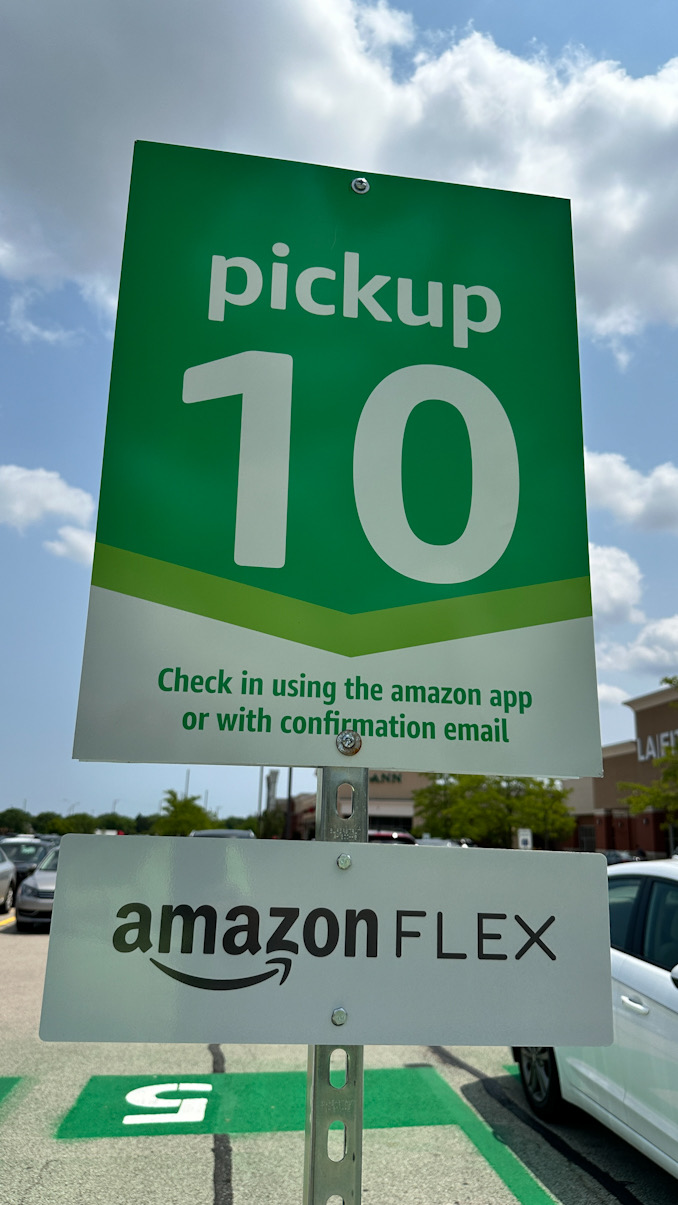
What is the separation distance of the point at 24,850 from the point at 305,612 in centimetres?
2252

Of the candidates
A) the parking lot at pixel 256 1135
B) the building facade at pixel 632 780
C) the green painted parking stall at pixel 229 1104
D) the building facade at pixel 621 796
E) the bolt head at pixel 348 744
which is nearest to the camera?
the bolt head at pixel 348 744

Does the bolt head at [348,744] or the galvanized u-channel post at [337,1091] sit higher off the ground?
the bolt head at [348,744]

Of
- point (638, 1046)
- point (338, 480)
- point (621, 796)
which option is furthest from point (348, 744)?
point (621, 796)

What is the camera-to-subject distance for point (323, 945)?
1482 mm

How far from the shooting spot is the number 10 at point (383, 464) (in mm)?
1646

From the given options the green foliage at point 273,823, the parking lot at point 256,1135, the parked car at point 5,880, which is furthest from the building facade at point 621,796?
the parking lot at point 256,1135

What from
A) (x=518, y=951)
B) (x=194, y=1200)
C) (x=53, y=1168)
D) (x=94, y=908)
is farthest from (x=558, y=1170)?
(x=94, y=908)

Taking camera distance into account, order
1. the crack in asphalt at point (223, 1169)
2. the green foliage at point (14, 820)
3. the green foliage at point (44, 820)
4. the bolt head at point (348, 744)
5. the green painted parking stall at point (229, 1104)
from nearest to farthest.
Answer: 1. the bolt head at point (348, 744)
2. the crack in asphalt at point (223, 1169)
3. the green painted parking stall at point (229, 1104)
4. the green foliage at point (14, 820)
5. the green foliage at point (44, 820)

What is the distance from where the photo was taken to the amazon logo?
144cm

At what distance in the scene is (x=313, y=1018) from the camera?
1451 mm

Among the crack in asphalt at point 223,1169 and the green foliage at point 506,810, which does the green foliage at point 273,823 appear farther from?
the crack in asphalt at point 223,1169

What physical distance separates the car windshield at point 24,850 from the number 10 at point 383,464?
21470 millimetres

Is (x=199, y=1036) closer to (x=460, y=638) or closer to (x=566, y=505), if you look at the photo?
(x=460, y=638)

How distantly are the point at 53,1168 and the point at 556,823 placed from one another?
41.2 m
